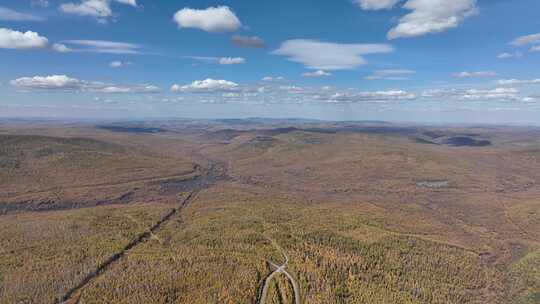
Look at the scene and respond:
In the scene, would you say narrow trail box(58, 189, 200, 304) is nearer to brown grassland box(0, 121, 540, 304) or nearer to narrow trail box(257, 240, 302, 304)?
brown grassland box(0, 121, 540, 304)

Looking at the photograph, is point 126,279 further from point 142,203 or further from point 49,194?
point 49,194

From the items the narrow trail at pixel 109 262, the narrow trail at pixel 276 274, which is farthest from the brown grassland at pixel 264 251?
the narrow trail at pixel 276 274

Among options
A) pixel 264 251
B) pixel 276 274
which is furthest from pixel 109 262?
pixel 276 274

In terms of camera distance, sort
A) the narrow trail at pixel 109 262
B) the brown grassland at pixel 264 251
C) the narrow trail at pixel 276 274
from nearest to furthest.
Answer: the narrow trail at pixel 276 274
the narrow trail at pixel 109 262
the brown grassland at pixel 264 251

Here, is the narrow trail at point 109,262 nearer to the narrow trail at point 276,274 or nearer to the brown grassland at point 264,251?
the brown grassland at point 264,251

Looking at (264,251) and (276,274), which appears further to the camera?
(264,251)

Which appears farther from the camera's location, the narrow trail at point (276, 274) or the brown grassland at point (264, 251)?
the brown grassland at point (264, 251)

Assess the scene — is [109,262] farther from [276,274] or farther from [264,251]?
[276,274]

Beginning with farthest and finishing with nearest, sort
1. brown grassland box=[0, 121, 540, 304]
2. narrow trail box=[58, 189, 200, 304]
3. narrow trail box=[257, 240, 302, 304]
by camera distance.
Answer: brown grassland box=[0, 121, 540, 304] → narrow trail box=[58, 189, 200, 304] → narrow trail box=[257, 240, 302, 304]

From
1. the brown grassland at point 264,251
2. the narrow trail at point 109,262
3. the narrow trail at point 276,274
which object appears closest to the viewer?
the narrow trail at point 276,274

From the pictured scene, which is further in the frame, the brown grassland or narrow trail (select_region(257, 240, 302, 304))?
the brown grassland

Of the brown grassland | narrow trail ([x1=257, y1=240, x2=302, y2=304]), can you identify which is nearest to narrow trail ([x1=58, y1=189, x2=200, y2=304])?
the brown grassland
